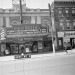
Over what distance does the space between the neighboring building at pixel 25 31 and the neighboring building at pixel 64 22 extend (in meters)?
0.39

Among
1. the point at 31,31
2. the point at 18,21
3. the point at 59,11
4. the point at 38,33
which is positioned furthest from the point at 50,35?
the point at 18,21

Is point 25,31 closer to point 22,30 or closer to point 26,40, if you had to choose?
point 22,30

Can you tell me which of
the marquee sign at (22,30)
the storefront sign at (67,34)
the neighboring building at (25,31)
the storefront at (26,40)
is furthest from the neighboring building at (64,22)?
the marquee sign at (22,30)

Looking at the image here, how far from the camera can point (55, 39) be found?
369 centimetres

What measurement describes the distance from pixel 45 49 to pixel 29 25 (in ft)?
3.59

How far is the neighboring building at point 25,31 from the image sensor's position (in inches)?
133

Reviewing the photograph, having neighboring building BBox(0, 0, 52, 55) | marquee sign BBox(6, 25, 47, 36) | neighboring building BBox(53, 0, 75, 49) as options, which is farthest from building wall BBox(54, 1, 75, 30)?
marquee sign BBox(6, 25, 47, 36)

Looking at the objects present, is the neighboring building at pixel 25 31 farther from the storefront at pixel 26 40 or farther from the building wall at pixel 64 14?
the building wall at pixel 64 14

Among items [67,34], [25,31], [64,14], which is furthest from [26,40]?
[64,14]

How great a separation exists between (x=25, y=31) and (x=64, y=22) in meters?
1.63

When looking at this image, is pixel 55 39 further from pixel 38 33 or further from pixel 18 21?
pixel 18 21

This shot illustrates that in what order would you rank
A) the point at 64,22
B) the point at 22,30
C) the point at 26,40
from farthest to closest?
A: the point at 64,22, the point at 26,40, the point at 22,30

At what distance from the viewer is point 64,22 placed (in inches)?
149

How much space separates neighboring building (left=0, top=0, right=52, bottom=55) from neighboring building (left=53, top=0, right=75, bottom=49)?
0.39 m
